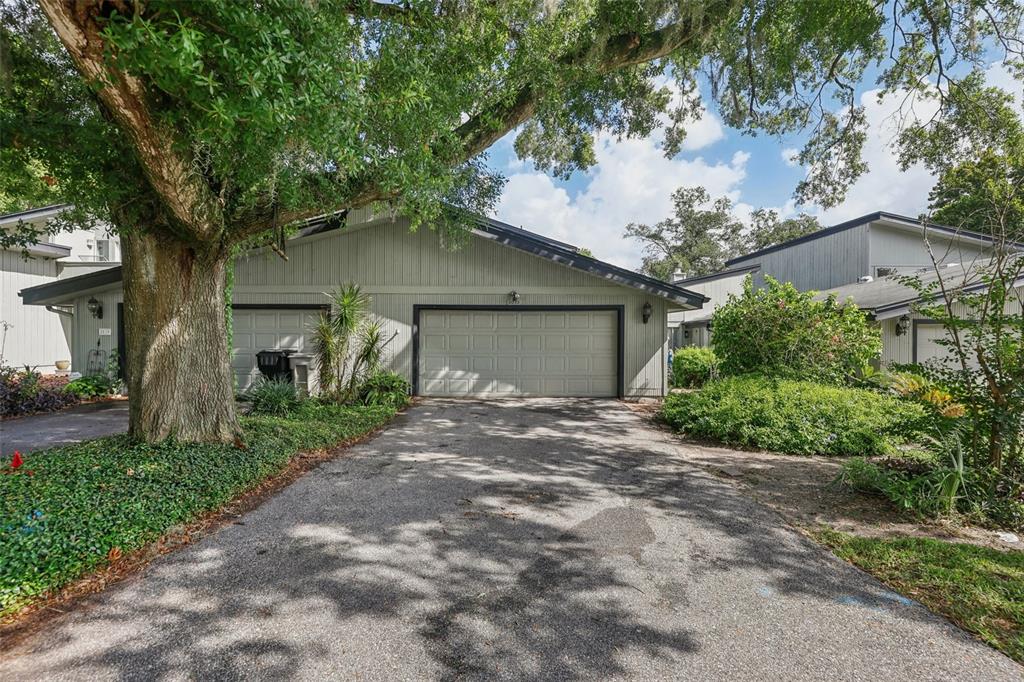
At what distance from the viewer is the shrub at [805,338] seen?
7.90 m

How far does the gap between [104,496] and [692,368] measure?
12.7m

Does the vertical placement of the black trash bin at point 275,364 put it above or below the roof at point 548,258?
below

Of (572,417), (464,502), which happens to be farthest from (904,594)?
(572,417)

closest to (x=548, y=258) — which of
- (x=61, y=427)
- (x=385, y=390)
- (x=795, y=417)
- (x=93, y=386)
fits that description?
(x=385, y=390)

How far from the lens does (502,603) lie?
8.37ft

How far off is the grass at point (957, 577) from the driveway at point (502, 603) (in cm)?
12

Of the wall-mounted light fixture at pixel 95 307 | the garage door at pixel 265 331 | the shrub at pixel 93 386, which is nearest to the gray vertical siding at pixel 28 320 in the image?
the wall-mounted light fixture at pixel 95 307

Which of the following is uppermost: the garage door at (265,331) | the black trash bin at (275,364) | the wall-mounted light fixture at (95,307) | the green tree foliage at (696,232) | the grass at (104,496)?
the green tree foliage at (696,232)

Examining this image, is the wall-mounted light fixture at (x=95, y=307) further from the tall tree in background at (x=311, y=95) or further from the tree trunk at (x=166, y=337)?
the tree trunk at (x=166, y=337)

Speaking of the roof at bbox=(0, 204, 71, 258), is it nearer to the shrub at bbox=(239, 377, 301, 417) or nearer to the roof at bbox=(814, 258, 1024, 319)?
the shrub at bbox=(239, 377, 301, 417)

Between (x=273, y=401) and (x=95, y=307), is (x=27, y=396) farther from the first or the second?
(x=273, y=401)

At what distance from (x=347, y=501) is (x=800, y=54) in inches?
379

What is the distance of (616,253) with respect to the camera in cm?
3875

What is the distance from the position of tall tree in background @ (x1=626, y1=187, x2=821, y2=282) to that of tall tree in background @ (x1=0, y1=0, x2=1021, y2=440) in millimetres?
29148
